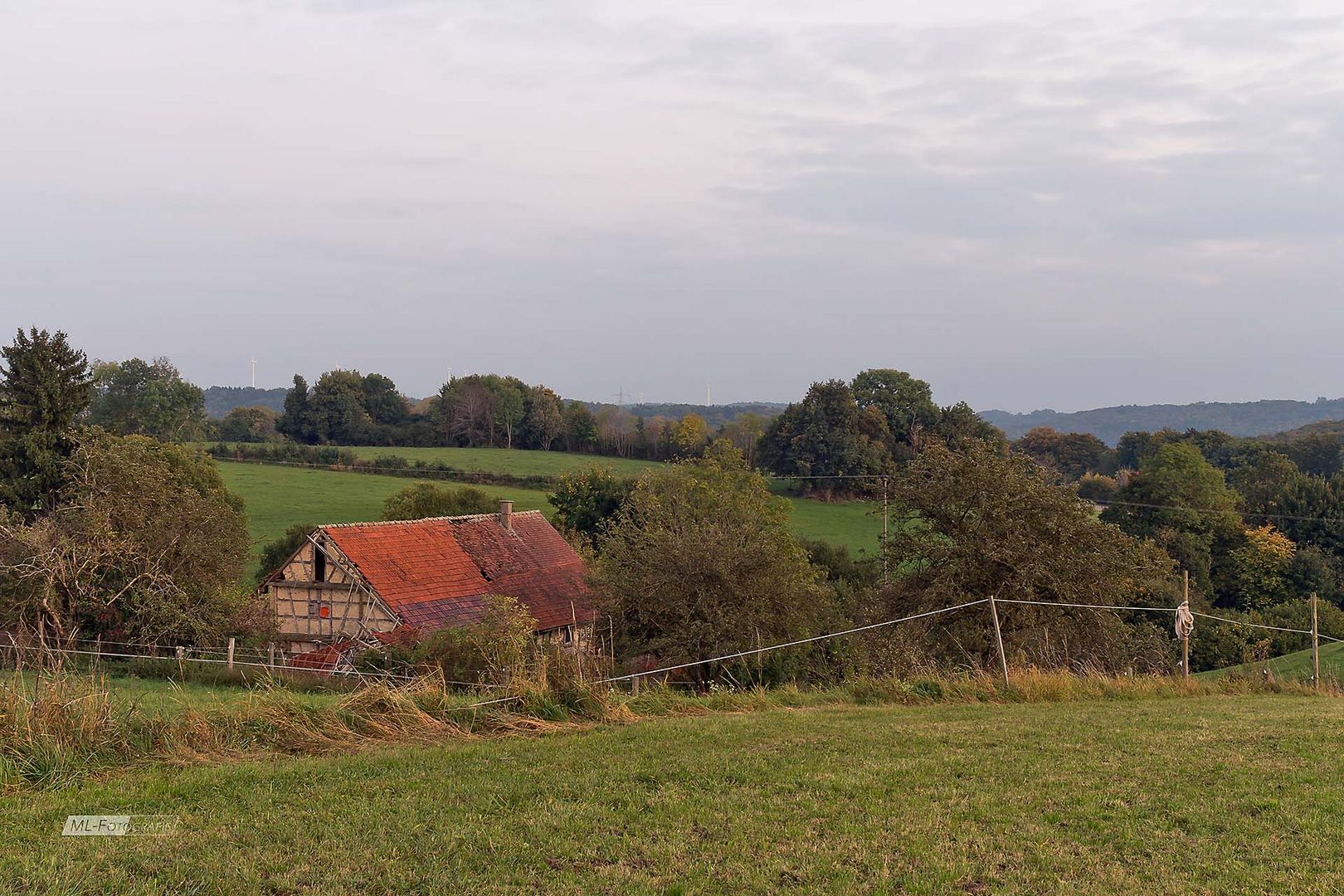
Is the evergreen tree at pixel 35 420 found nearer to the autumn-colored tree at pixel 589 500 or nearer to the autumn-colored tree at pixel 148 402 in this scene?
the autumn-colored tree at pixel 589 500

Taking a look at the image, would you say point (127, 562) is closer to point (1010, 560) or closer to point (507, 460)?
point (1010, 560)

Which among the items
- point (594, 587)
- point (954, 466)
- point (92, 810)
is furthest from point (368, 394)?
point (92, 810)

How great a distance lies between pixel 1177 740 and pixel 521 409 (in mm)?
96375

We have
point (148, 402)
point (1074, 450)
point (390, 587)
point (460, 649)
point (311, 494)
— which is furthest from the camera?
point (1074, 450)

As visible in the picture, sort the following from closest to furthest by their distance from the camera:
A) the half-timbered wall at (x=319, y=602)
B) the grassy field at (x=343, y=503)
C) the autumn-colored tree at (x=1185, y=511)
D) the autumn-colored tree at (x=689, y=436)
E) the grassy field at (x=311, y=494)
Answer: the half-timbered wall at (x=319, y=602) < the autumn-colored tree at (x=1185, y=511) < the grassy field at (x=311, y=494) < the grassy field at (x=343, y=503) < the autumn-colored tree at (x=689, y=436)

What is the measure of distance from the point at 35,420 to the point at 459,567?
22171 millimetres

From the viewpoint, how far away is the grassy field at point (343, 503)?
195 feet

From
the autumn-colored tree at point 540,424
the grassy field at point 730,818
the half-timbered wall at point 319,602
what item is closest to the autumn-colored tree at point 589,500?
the half-timbered wall at point 319,602

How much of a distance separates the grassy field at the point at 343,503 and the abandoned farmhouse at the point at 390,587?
2271 centimetres

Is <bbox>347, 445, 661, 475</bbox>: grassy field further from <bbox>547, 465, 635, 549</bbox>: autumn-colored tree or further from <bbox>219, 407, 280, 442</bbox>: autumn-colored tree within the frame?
<bbox>547, 465, 635, 549</bbox>: autumn-colored tree

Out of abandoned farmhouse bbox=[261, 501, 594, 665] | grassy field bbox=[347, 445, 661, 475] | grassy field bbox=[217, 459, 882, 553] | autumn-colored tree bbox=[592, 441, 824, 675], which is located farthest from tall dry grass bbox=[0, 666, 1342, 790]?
grassy field bbox=[347, 445, 661, 475]

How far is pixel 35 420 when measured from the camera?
41844mm

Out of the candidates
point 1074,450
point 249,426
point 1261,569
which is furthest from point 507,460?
point 1074,450

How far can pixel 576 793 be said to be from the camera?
693cm
